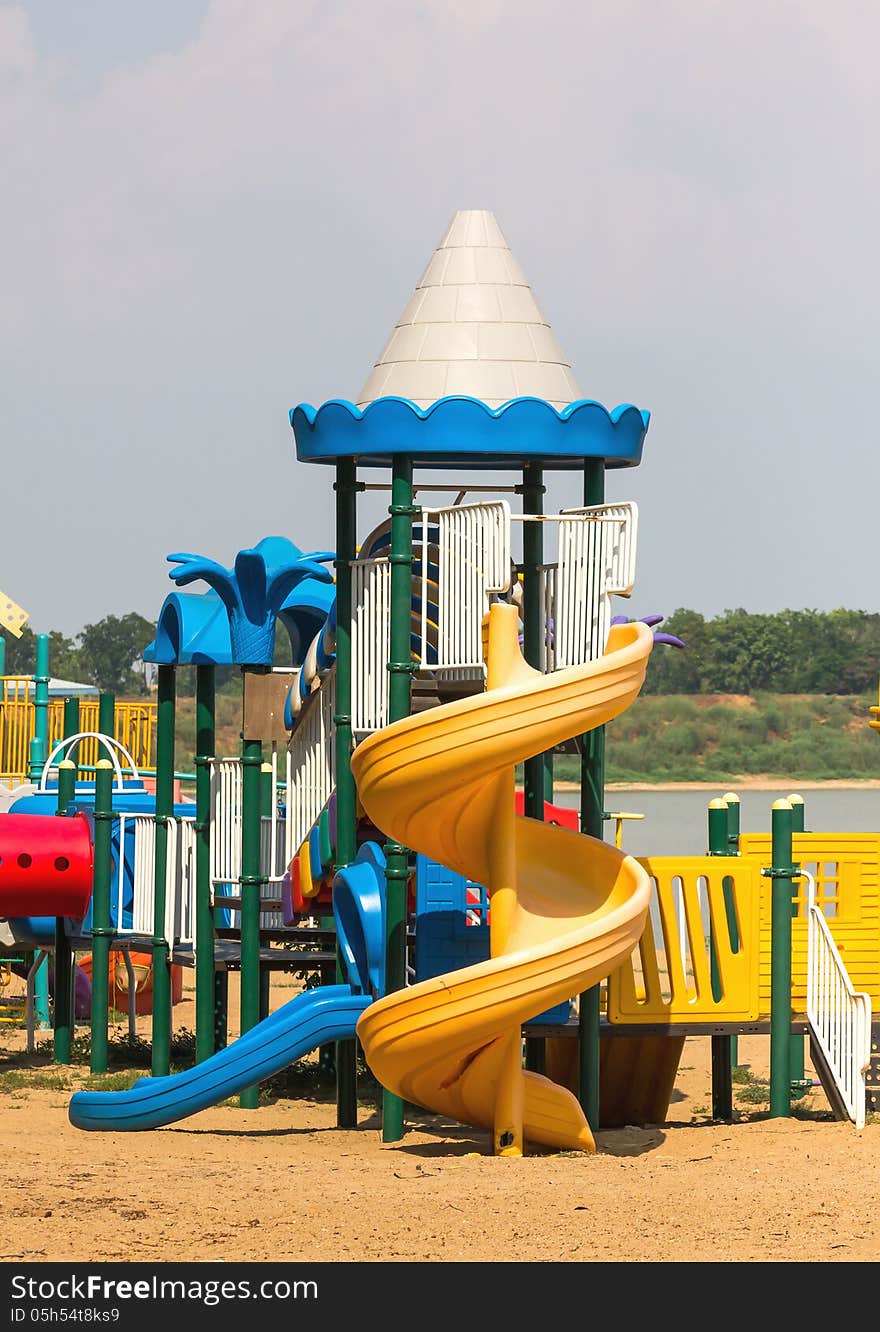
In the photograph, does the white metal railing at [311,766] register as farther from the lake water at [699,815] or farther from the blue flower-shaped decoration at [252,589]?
the lake water at [699,815]

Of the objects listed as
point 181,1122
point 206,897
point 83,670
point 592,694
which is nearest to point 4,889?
point 206,897

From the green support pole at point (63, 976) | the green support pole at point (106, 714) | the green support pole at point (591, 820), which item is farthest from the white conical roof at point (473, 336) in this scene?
the green support pole at point (106, 714)

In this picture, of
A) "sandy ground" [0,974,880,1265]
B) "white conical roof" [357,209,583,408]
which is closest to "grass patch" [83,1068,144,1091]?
"sandy ground" [0,974,880,1265]

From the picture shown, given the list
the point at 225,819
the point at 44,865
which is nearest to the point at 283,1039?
the point at 225,819

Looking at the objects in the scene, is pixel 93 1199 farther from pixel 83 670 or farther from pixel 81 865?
pixel 83 670

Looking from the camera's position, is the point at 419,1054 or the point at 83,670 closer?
the point at 419,1054

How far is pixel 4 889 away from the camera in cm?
1521

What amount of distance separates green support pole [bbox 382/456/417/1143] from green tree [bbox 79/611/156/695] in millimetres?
78881

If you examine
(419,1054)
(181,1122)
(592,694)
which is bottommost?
(181,1122)

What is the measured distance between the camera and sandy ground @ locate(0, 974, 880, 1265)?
8.30m

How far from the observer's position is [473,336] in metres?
12.4

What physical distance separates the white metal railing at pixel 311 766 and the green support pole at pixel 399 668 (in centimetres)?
154

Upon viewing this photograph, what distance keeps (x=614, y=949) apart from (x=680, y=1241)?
2.51 meters

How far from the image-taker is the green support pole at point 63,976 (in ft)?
54.0
